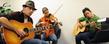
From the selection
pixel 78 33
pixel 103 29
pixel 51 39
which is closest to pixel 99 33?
pixel 103 29

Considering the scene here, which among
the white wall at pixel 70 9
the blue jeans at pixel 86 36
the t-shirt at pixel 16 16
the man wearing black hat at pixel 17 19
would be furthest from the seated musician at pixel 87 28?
the t-shirt at pixel 16 16

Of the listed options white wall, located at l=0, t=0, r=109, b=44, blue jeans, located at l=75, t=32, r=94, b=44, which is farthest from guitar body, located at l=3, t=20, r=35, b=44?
white wall, located at l=0, t=0, r=109, b=44

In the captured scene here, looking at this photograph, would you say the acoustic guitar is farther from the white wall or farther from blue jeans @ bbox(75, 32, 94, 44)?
the white wall

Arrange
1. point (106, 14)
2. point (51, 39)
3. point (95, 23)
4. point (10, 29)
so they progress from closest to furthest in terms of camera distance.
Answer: point (10, 29) → point (95, 23) → point (51, 39) → point (106, 14)

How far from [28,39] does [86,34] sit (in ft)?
5.81

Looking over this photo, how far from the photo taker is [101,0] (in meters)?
5.66

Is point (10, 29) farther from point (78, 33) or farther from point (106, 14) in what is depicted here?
point (106, 14)

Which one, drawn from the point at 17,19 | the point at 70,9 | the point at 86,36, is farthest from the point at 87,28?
the point at 17,19

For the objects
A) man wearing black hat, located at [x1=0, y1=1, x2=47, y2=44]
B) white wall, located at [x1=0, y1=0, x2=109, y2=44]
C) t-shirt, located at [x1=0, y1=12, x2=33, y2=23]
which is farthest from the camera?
white wall, located at [x1=0, y1=0, x2=109, y2=44]

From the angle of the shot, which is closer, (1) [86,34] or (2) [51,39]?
(1) [86,34]

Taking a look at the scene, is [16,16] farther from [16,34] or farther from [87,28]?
[87,28]

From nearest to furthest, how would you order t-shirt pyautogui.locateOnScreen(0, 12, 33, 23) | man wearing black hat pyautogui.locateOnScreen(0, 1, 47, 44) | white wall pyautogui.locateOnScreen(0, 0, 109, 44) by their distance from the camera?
man wearing black hat pyautogui.locateOnScreen(0, 1, 47, 44), t-shirt pyautogui.locateOnScreen(0, 12, 33, 23), white wall pyautogui.locateOnScreen(0, 0, 109, 44)

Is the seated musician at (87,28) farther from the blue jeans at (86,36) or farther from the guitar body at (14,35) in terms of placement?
the guitar body at (14,35)

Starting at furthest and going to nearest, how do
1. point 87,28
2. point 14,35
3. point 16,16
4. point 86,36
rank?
point 87,28, point 86,36, point 16,16, point 14,35
